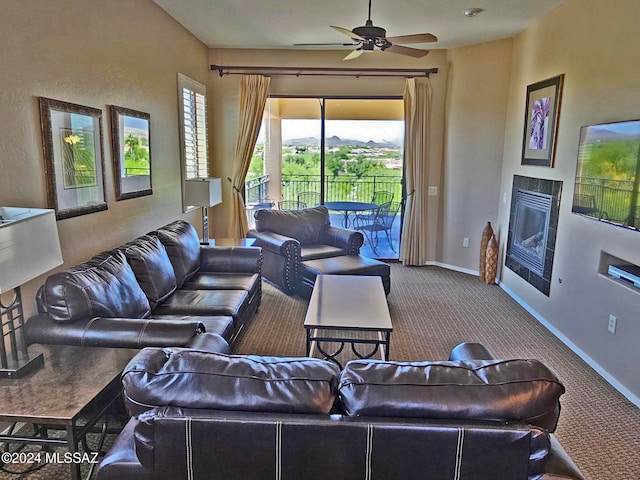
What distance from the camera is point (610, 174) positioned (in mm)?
3309

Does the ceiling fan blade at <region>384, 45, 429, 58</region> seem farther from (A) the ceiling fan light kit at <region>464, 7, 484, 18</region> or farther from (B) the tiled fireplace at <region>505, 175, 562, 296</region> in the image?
(B) the tiled fireplace at <region>505, 175, 562, 296</region>

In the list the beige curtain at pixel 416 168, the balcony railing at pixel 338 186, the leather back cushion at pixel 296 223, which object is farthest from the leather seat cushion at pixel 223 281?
the beige curtain at pixel 416 168

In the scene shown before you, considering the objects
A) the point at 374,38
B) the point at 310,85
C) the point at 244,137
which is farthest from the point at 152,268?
the point at 310,85

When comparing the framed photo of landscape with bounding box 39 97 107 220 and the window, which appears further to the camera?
the window

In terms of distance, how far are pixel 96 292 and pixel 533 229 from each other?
161 inches

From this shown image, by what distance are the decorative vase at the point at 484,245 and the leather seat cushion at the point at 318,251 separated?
5.93 feet

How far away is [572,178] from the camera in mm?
3914

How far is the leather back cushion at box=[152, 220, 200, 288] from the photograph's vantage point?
3752 millimetres

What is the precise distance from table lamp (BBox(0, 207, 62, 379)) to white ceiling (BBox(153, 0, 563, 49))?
293 centimetres

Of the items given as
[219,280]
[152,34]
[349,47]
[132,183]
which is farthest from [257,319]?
[349,47]

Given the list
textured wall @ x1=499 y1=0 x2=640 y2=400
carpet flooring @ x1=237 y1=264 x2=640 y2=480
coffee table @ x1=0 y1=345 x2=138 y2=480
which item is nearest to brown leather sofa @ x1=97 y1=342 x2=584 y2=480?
coffee table @ x1=0 y1=345 x2=138 y2=480

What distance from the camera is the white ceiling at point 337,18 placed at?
412 cm

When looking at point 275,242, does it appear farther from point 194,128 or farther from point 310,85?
point 310,85

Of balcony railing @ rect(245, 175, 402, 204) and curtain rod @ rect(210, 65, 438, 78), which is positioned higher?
curtain rod @ rect(210, 65, 438, 78)
